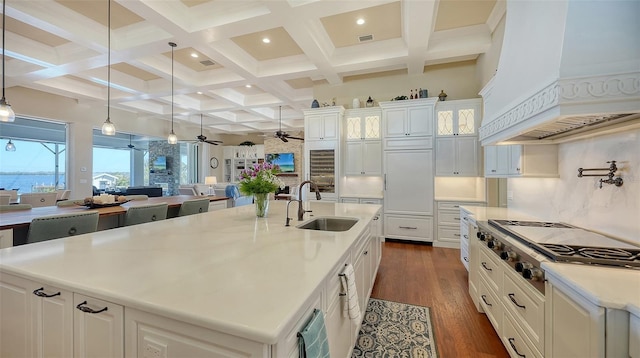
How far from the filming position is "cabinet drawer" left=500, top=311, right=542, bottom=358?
140cm

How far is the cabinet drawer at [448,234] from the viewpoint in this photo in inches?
171

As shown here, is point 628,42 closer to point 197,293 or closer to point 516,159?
point 516,159

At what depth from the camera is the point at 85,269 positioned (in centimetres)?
110

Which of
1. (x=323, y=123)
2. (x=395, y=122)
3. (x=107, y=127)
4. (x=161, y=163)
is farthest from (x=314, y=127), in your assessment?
(x=161, y=163)

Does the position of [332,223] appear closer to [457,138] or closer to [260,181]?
[260,181]

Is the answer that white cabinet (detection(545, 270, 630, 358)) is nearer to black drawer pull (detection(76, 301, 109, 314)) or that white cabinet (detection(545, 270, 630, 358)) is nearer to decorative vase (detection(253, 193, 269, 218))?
black drawer pull (detection(76, 301, 109, 314))

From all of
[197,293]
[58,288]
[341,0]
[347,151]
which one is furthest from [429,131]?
[58,288]

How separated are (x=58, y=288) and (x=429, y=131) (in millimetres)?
4766

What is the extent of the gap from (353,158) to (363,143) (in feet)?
1.18

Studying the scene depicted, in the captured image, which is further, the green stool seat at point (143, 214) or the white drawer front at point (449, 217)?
the white drawer front at point (449, 217)

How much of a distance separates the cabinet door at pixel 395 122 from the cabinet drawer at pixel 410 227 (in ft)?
5.12

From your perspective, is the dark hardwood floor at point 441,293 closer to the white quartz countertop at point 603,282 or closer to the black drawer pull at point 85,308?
the white quartz countertop at point 603,282

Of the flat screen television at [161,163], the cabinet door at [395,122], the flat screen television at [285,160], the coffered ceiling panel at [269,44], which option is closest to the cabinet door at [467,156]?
the cabinet door at [395,122]

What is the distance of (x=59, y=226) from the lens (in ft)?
6.82
